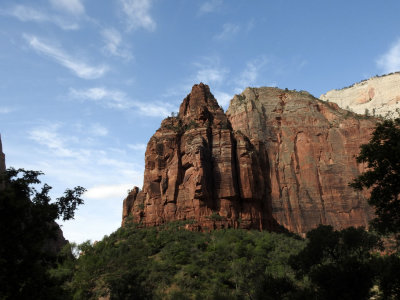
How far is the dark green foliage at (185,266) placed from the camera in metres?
42.6

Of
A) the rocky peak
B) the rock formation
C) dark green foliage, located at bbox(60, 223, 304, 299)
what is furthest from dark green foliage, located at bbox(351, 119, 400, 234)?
the rock formation

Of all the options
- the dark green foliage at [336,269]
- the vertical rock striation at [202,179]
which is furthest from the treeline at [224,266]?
the vertical rock striation at [202,179]

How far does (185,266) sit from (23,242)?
33643 millimetres

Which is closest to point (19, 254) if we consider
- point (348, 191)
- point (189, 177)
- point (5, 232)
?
point (5, 232)

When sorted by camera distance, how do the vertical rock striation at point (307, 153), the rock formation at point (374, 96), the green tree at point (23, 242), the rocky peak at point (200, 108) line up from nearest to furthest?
the green tree at point (23, 242), the rocky peak at point (200, 108), the vertical rock striation at point (307, 153), the rock formation at point (374, 96)

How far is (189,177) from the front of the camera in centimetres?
6962

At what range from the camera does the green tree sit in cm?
1911

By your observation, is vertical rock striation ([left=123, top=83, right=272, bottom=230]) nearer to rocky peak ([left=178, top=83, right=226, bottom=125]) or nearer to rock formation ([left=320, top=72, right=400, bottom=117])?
rocky peak ([left=178, top=83, right=226, bottom=125])

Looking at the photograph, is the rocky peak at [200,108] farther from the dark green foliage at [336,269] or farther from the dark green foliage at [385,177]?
the dark green foliage at [385,177]

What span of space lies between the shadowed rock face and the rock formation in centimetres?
6054

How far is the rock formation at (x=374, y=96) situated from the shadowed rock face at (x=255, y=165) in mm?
60543

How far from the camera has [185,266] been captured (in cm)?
5147

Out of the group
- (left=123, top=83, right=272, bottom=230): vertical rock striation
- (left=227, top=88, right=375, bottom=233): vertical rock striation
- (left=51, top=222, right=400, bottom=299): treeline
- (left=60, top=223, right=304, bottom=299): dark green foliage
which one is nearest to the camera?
(left=51, top=222, right=400, bottom=299): treeline

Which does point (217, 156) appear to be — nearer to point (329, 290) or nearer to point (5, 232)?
point (329, 290)
